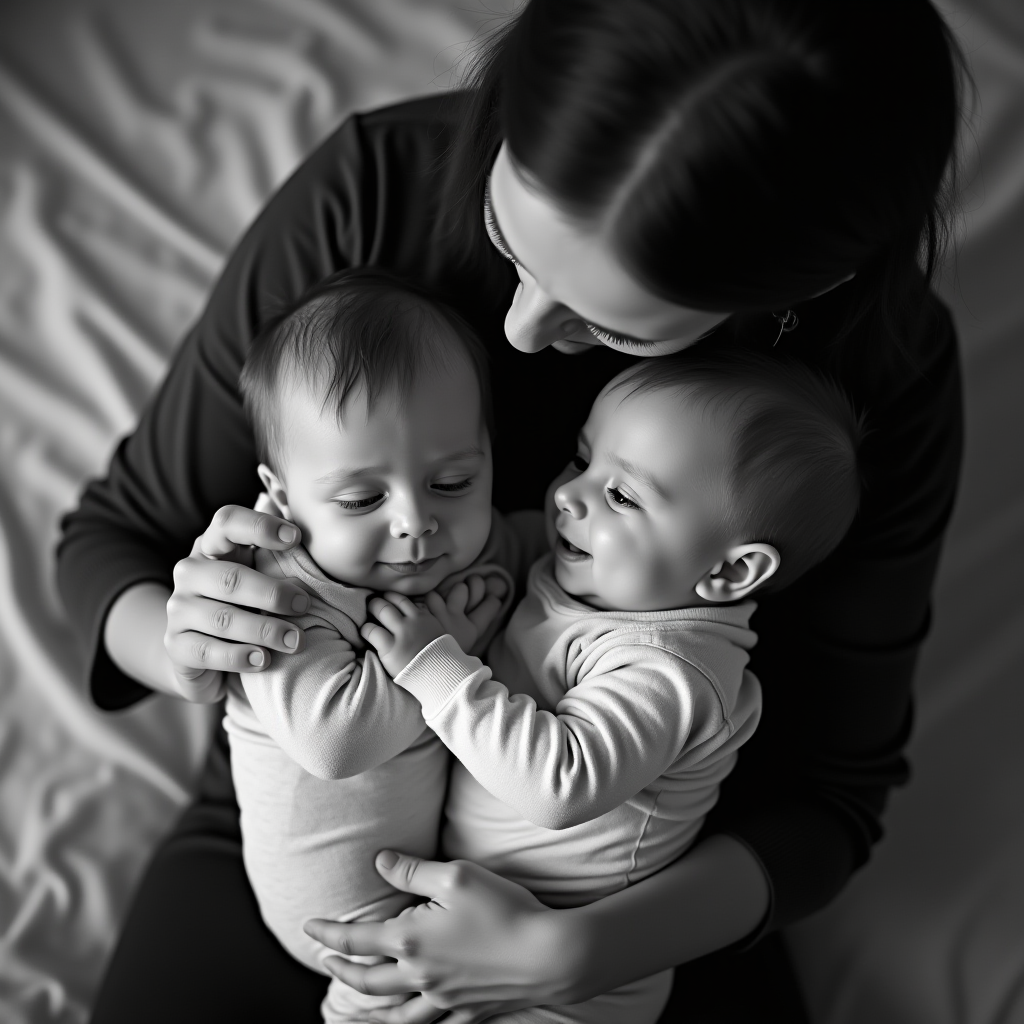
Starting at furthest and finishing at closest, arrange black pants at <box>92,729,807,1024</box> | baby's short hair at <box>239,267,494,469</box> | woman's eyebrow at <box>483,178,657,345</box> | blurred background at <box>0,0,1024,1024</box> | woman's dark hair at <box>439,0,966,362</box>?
blurred background at <box>0,0,1024,1024</box>, black pants at <box>92,729,807,1024</box>, baby's short hair at <box>239,267,494,469</box>, woman's eyebrow at <box>483,178,657,345</box>, woman's dark hair at <box>439,0,966,362</box>

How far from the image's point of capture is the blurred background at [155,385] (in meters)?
1.26

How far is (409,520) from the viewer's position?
35.7 inches

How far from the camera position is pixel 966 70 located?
764 mm

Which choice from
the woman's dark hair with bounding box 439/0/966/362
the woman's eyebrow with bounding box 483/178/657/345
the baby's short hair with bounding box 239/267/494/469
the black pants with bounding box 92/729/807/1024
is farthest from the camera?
the black pants with bounding box 92/729/807/1024

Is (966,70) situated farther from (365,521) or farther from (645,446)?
(365,521)

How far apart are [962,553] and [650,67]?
114 cm

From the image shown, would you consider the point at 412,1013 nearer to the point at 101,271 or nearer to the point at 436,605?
the point at 436,605

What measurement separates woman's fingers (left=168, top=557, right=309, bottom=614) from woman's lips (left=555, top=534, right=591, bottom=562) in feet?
0.81

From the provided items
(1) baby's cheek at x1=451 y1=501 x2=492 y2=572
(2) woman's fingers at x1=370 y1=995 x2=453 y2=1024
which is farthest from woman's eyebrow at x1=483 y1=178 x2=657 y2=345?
(2) woman's fingers at x1=370 y1=995 x2=453 y2=1024

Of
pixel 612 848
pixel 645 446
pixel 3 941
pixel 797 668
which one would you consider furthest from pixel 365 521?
pixel 3 941

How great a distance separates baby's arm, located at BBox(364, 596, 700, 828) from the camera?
84 centimetres

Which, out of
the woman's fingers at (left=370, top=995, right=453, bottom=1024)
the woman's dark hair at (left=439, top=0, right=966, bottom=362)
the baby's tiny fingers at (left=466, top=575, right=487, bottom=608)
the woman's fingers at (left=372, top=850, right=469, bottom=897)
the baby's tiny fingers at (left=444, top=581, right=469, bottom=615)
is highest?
the woman's dark hair at (left=439, top=0, right=966, bottom=362)

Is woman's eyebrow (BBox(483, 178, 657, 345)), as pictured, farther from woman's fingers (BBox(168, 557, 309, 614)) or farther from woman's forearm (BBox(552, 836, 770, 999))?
woman's forearm (BBox(552, 836, 770, 999))

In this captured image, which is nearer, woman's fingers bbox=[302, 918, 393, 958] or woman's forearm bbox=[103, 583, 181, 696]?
woman's fingers bbox=[302, 918, 393, 958]
